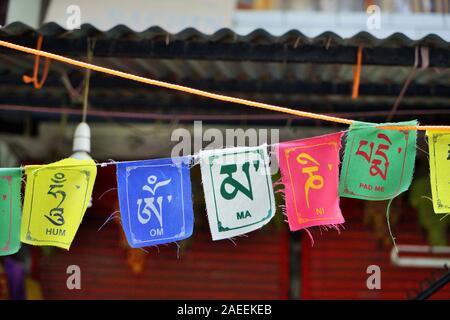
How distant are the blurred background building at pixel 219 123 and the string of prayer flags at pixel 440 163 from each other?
177 centimetres

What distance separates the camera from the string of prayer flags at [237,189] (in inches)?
154

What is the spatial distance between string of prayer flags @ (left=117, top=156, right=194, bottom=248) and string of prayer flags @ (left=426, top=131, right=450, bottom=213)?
169cm

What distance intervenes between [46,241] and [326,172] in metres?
2.07

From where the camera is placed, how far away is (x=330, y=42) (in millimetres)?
4500

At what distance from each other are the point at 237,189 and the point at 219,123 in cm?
317

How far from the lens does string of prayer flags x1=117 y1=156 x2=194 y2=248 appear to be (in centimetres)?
396

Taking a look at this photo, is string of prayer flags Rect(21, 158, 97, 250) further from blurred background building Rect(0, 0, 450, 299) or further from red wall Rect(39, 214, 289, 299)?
red wall Rect(39, 214, 289, 299)

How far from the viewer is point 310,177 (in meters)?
3.92

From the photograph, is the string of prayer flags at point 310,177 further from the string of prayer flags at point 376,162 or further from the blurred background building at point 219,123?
the blurred background building at point 219,123

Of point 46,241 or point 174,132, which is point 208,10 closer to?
point 174,132

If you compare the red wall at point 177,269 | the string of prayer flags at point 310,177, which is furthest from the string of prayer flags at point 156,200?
the red wall at point 177,269

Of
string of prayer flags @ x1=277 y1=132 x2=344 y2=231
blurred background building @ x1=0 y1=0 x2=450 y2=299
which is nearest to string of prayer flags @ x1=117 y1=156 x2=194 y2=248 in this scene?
string of prayer flags @ x1=277 y1=132 x2=344 y2=231

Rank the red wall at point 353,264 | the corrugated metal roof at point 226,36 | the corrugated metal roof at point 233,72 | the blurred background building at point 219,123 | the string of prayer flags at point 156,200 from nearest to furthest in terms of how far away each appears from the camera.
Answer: the string of prayer flags at point 156,200 < the corrugated metal roof at point 226,36 < the corrugated metal roof at point 233,72 < the blurred background building at point 219,123 < the red wall at point 353,264
